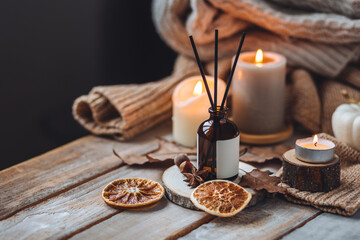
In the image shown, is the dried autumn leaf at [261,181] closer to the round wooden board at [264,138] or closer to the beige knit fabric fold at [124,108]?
the round wooden board at [264,138]

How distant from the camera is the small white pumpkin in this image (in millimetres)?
945

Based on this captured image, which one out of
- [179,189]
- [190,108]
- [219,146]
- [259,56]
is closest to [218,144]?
[219,146]

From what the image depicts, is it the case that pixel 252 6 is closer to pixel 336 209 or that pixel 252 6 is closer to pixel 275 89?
pixel 275 89

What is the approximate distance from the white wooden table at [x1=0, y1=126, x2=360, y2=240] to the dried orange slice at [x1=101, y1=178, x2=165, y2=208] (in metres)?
0.01

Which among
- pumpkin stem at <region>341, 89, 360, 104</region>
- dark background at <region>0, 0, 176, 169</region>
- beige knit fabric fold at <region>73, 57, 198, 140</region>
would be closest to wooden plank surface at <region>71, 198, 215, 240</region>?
beige knit fabric fold at <region>73, 57, 198, 140</region>

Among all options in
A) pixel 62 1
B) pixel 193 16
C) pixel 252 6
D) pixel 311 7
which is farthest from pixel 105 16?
pixel 311 7

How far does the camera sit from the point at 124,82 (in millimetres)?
1514

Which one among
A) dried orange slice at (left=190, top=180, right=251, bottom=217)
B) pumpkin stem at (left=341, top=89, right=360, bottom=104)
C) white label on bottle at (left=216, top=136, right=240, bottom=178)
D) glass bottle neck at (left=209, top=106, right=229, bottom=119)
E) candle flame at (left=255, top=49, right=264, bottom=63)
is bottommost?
dried orange slice at (left=190, top=180, right=251, bottom=217)

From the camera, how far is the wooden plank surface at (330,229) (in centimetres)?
74

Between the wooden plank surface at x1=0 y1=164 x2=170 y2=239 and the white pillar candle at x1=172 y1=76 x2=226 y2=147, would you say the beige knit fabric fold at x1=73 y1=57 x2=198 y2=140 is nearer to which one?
the white pillar candle at x1=172 y1=76 x2=226 y2=147

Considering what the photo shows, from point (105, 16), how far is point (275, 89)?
0.60 metres

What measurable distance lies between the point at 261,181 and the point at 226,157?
8 cm

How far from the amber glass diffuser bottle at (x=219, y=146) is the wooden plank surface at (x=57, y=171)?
23cm

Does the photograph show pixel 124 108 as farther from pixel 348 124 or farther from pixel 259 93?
pixel 348 124
